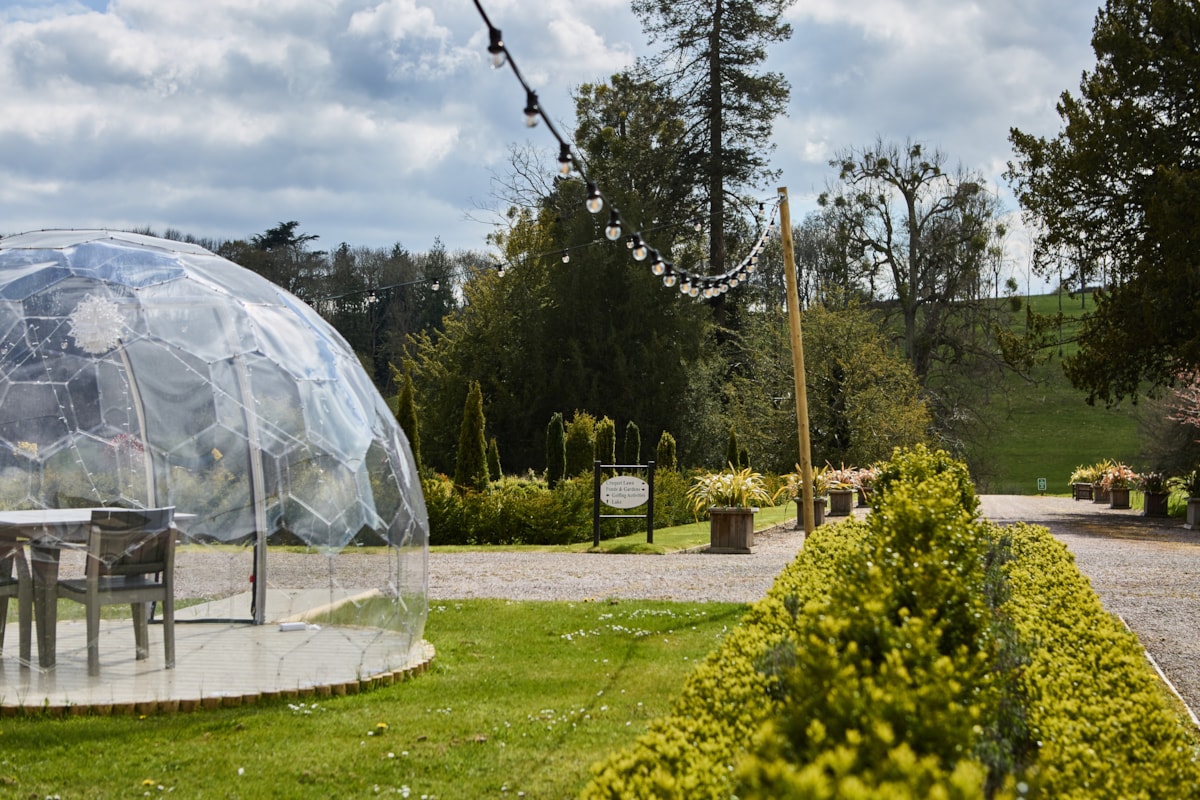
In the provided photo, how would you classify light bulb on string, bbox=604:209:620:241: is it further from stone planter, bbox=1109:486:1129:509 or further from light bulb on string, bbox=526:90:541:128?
stone planter, bbox=1109:486:1129:509

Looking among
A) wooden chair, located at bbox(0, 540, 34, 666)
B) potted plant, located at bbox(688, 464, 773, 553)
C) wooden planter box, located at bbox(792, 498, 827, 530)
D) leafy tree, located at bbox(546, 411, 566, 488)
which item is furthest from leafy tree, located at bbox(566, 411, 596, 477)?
wooden chair, located at bbox(0, 540, 34, 666)

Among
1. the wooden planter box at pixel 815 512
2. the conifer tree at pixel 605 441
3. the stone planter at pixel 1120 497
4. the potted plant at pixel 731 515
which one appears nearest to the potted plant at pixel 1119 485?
the stone planter at pixel 1120 497

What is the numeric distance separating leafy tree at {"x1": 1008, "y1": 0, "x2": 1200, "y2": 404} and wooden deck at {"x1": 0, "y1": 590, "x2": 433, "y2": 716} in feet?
64.2

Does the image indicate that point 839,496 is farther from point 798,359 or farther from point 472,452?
point 798,359

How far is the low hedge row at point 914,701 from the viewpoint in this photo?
7.64 ft

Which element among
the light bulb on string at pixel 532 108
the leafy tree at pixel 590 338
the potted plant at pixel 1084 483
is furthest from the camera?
the leafy tree at pixel 590 338

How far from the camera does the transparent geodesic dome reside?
743 centimetres

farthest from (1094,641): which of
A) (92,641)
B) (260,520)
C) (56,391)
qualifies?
(56,391)

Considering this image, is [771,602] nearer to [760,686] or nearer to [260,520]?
[760,686]

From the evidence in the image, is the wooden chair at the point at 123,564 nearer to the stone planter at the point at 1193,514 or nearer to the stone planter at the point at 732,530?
the stone planter at the point at 732,530

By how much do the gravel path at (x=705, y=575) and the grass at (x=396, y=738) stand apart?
1.40m

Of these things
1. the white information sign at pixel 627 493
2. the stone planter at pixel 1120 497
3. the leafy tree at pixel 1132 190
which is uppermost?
the leafy tree at pixel 1132 190

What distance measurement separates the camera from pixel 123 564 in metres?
6.84

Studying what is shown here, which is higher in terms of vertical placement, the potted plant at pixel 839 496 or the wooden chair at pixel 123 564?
the wooden chair at pixel 123 564
